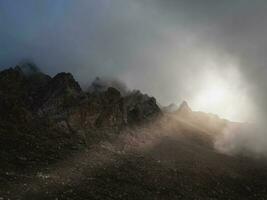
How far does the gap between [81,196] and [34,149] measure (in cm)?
2414

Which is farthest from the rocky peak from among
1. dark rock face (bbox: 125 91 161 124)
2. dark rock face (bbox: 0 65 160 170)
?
dark rock face (bbox: 125 91 161 124)

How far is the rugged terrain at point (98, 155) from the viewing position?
217 ft

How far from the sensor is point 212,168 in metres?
105

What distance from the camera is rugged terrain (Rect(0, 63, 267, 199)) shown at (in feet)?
217

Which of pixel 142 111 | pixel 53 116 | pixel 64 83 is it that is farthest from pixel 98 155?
pixel 142 111

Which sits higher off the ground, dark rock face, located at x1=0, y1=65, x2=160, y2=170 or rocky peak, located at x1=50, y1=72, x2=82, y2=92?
rocky peak, located at x1=50, y1=72, x2=82, y2=92

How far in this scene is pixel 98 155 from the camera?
299 feet

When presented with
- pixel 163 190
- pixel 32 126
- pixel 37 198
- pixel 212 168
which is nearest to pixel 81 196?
pixel 37 198

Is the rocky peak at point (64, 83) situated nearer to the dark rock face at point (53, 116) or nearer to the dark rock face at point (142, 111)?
the dark rock face at point (53, 116)

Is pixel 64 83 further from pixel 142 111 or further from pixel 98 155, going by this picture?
pixel 98 155

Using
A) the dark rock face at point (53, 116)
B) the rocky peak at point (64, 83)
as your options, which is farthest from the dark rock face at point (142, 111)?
the rocky peak at point (64, 83)

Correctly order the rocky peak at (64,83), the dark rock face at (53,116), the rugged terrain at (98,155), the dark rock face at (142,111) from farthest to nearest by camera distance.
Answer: the dark rock face at (142,111) < the rocky peak at (64,83) < the dark rock face at (53,116) < the rugged terrain at (98,155)

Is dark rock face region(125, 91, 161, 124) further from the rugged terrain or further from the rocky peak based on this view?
the rocky peak

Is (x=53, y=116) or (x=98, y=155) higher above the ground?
(x=53, y=116)
